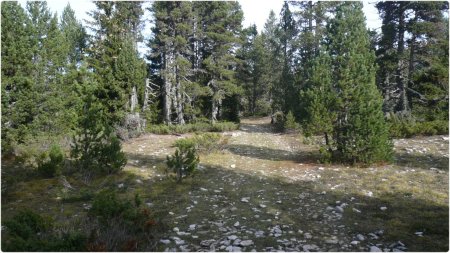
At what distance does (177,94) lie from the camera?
32.8 meters

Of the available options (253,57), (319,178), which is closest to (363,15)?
(319,178)

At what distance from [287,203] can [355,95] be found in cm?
681

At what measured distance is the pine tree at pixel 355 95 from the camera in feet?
44.2

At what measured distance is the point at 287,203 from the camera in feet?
31.0

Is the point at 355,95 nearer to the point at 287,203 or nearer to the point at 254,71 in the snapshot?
the point at 287,203

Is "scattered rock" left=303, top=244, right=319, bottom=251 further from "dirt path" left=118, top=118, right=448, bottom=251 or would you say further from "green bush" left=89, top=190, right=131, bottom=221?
"green bush" left=89, top=190, right=131, bottom=221

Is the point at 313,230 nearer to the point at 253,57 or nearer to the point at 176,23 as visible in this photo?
the point at 176,23

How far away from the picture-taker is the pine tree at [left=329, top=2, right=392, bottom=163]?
44.2 ft

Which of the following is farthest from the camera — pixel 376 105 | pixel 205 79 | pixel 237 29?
pixel 237 29

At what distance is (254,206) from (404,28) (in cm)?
2231

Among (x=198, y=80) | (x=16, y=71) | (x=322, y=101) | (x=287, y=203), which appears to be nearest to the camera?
(x=287, y=203)

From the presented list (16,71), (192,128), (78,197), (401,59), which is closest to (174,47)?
(192,128)

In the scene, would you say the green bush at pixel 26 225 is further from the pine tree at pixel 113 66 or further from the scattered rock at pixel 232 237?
the pine tree at pixel 113 66

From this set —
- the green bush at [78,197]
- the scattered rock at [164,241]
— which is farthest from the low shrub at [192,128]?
the scattered rock at [164,241]
